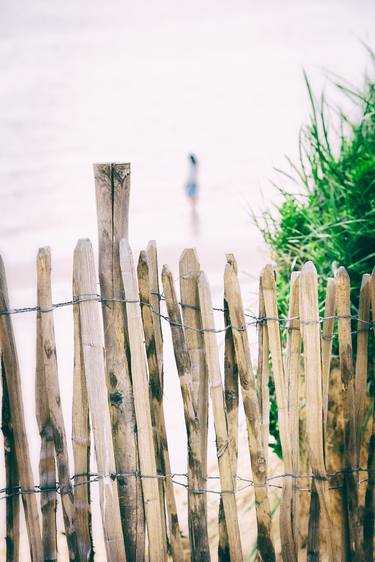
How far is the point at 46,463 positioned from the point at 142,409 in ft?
1.10

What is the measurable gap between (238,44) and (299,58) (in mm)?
2603

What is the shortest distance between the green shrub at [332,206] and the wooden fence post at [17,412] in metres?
1.20

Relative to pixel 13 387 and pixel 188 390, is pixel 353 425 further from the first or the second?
pixel 13 387

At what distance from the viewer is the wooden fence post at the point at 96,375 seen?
2.24 m

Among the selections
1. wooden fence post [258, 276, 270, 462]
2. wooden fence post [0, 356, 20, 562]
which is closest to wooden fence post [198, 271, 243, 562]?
wooden fence post [258, 276, 270, 462]

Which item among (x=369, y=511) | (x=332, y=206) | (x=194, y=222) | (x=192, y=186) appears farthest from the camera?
(x=192, y=186)

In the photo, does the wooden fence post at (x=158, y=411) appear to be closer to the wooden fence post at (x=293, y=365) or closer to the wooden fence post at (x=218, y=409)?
the wooden fence post at (x=218, y=409)

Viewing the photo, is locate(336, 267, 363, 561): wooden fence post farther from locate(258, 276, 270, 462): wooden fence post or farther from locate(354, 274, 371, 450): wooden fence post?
locate(258, 276, 270, 462): wooden fence post

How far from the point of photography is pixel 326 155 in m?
3.55

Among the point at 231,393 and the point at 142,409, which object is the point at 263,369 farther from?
the point at 142,409

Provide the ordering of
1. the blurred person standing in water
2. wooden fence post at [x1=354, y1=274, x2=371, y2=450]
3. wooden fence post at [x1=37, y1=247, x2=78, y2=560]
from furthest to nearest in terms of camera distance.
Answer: the blurred person standing in water → wooden fence post at [x1=354, y1=274, x2=371, y2=450] → wooden fence post at [x1=37, y1=247, x2=78, y2=560]

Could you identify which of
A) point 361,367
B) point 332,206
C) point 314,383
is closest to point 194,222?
point 332,206

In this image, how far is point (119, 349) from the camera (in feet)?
7.62

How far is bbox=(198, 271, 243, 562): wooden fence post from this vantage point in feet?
7.39
